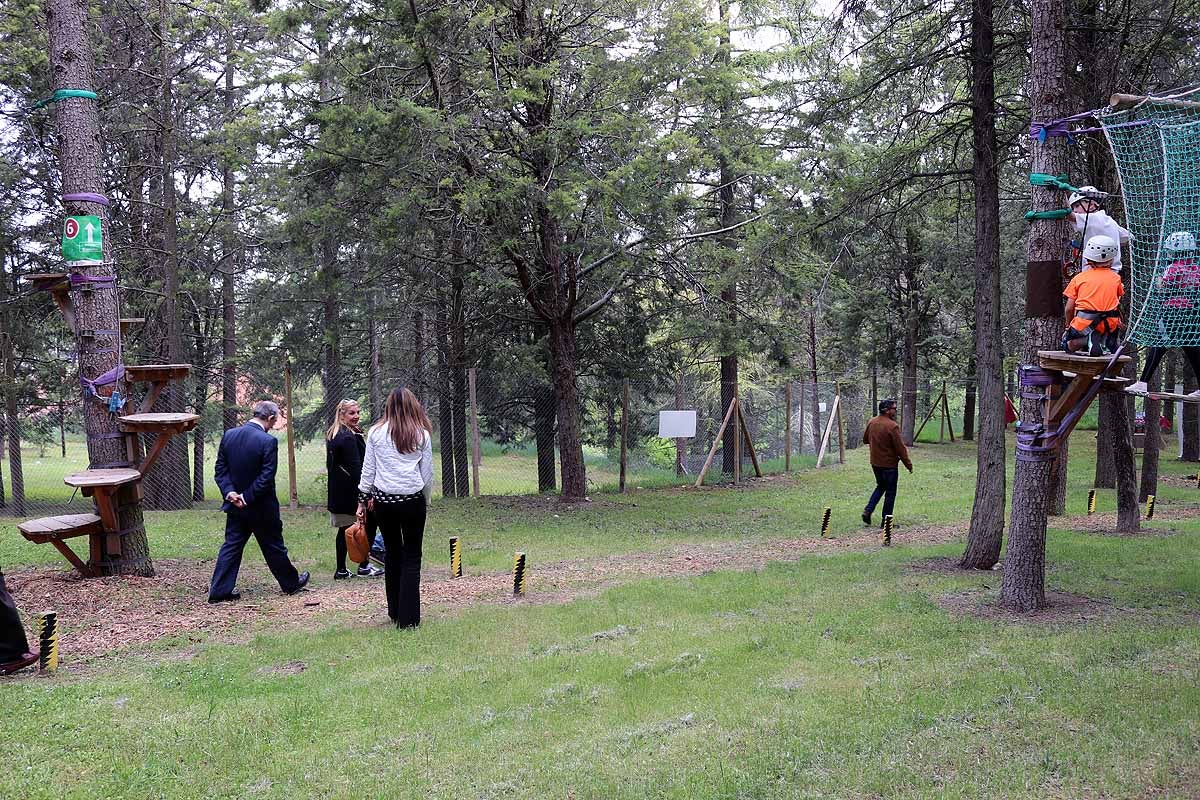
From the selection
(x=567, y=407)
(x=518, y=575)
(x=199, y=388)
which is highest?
(x=199, y=388)

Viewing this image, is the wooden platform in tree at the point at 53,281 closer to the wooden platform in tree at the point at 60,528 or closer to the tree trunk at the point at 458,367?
the wooden platform in tree at the point at 60,528

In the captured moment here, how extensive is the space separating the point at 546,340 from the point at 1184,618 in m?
12.4

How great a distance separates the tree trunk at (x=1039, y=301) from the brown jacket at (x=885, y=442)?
5.48 m

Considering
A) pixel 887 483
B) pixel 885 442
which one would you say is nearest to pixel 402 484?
pixel 885 442

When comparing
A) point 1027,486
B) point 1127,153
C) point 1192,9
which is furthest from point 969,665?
point 1192,9

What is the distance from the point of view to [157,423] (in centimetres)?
891

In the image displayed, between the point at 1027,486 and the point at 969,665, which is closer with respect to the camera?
the point at 969,665

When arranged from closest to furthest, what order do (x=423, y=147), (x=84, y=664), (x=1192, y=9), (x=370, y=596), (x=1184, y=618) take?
(x=84, y=664), (x=1184, y=618), (x=370, y=596), (x=1192, y=9), (x=423, y=147)

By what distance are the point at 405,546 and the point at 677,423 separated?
1227cm

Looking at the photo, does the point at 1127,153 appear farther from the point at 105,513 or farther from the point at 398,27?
the point at 105,513

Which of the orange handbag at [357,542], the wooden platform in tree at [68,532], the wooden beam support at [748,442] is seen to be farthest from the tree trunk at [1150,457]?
the wooden platform in tree at [68,532]

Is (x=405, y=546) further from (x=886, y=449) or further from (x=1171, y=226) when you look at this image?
(x=886, y=449)

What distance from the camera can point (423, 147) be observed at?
39.1 feet

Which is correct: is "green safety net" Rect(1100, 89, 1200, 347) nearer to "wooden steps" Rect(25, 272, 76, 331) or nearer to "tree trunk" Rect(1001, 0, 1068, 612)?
"tree trunk" Rect(1001, 0, 1068, 612)
